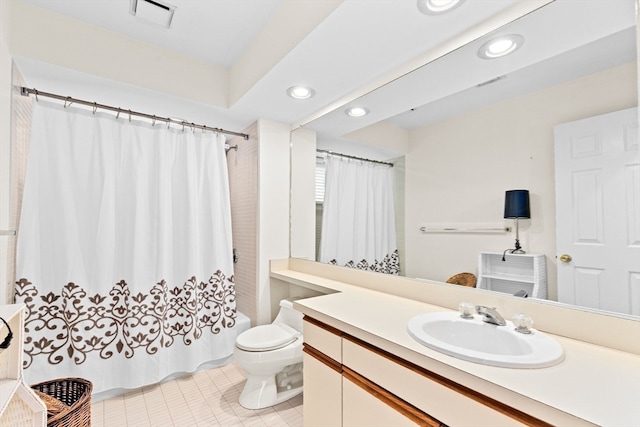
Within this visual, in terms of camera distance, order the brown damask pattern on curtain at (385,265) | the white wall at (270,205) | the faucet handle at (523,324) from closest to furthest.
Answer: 1. the faucet handle at (523,324)
2. the brown damask pattern on curtain at (385,265)
3. the white wall at (270,205)

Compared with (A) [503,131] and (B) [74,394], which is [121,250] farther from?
(A) [503,131]

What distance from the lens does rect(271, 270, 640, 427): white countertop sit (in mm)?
710

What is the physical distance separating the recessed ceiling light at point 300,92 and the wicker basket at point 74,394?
2147mm

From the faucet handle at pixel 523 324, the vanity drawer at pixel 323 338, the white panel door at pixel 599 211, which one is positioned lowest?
the vanity drawer at pixel 323 338

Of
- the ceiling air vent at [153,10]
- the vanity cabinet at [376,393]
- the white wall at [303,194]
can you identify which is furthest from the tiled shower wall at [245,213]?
the vanity cabinet at [376,393]

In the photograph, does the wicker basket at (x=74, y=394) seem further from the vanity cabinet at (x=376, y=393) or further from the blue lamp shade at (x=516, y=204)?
the blue lamp shade at (x=516, y=204)

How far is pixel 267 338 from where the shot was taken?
81.9 inches

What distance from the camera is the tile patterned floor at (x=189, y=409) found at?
1.83 m

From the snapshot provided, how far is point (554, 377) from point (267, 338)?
1662mm

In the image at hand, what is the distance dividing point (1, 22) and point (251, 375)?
2439 mm

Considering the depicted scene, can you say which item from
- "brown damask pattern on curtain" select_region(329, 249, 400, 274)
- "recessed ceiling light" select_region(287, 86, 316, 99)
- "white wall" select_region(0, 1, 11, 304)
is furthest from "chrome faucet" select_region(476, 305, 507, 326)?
"white wall" select_region(0, 1, 11, 304)

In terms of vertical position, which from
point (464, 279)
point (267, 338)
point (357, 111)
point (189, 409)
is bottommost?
point (189, 409)

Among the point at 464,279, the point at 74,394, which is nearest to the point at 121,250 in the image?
the point at 74,394

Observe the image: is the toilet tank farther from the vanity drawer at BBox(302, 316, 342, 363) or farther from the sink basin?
the sink basin
